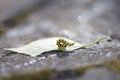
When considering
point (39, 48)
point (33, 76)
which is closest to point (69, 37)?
point (39, 48)

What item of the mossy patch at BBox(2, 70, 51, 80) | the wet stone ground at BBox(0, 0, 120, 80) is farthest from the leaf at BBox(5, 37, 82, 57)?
the mossy patch at BBox(2, 70, 51, 80)

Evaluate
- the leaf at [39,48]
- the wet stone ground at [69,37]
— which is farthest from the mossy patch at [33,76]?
the leaf at [39,48]

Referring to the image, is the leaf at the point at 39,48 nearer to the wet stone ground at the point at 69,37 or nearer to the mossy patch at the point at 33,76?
the wet stone ground at the point at 69,37

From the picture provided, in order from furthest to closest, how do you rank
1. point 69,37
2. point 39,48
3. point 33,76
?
point 69,37
point 39,48
point 33,76

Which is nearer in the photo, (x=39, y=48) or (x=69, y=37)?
(x=39, y=48)

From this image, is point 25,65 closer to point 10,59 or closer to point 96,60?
point 10,59

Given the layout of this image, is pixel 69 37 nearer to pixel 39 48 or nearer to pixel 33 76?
pixel 39 48

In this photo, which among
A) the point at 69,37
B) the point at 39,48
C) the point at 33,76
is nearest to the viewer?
the point at 33,76

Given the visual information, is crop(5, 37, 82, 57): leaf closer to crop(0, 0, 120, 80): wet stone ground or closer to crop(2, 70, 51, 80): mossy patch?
crop(0, 0, 120, 80): wet stone ground
